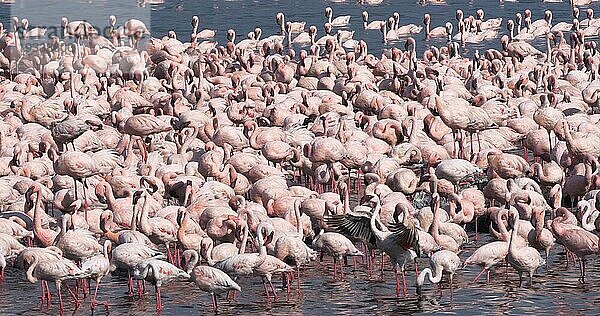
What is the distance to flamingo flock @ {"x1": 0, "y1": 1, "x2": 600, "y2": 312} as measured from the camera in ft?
45.1

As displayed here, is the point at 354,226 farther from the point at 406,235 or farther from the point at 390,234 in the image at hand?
the point at 406,235

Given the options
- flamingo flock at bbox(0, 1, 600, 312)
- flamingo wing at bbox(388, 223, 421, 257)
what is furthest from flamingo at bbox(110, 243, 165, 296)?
flamingo wing at bbox(388, 223, 421, 257)

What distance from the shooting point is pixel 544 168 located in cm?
1705

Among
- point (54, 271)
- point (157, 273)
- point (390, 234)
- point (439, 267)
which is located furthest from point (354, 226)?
point (54, 271)

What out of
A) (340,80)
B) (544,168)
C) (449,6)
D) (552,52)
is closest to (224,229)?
(544,168)

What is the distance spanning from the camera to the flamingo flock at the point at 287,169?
13.8 metres

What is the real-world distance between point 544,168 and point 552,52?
1340cm

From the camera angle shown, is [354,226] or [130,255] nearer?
[130,255]

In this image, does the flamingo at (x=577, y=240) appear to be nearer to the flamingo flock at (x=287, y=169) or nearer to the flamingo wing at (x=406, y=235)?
the flamingo flock at (x=287, y=169)

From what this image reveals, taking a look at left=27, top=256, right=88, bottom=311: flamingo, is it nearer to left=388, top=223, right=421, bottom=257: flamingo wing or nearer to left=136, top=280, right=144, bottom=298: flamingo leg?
left=136, top=280, right=144, bottom=298: flamingo leg

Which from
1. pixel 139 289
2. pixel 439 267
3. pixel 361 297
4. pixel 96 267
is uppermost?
pixel 96 267

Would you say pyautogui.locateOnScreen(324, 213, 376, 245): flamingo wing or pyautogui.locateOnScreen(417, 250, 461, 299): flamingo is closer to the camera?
pyautogui.locateOnScreen(417, 250, 461, 299): flamingo

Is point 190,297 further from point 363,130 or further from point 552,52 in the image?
point 552,52

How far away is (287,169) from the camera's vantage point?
19734 millimetres
